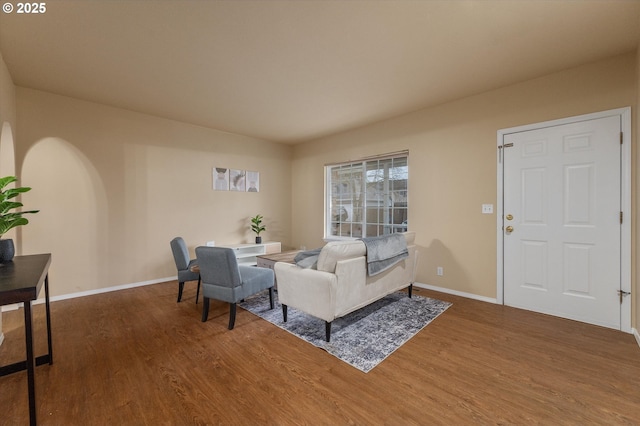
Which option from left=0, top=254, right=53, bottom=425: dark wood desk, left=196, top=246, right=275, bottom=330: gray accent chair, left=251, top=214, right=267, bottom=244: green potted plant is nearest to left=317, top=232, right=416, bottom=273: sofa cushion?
left=196, top=246, right=275, bottom=330: gray accent chair

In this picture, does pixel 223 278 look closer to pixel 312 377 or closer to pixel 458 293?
pixel 312 377

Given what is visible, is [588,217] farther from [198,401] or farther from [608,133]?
[198,401]

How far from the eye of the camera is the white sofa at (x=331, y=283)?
2.28 m

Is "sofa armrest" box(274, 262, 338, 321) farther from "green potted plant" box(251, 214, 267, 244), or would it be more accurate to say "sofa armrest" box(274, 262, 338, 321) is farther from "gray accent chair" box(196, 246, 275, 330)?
"green potted plant" box(251, 214, 267, 244)

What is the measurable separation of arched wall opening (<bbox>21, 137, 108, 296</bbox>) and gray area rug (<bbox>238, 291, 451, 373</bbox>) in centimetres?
229

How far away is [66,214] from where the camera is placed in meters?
3.46

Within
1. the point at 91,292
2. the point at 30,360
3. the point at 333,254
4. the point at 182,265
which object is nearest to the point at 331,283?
the point at 333,254

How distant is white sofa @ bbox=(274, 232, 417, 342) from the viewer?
2.28 meters

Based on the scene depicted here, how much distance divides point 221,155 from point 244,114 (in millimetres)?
1190

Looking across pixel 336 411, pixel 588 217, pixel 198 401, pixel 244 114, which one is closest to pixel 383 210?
pixel 588 217

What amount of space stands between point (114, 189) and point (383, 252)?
3.90 metres

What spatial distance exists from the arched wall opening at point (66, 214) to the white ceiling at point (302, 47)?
886mm

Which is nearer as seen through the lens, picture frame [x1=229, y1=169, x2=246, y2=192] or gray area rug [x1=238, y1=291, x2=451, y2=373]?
gray area rug [x1=238, y1=291, x2=451, y2=373]

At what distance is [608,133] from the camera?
2588 millimetres
